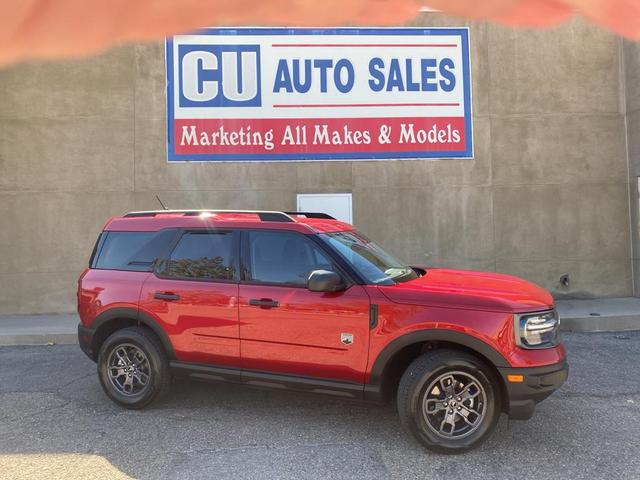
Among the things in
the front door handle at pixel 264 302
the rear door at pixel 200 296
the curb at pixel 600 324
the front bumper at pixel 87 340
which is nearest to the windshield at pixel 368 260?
the front door handle at pixel 264 302

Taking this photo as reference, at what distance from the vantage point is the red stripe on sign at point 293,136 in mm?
9273

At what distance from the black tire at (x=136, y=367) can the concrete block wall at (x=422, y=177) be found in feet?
16.5

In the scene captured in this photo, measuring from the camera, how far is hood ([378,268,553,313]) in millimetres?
3545

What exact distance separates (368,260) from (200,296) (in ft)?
4.83

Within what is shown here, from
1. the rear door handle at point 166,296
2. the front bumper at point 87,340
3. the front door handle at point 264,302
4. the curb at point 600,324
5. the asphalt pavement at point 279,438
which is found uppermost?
the rear door handle at point 166,296

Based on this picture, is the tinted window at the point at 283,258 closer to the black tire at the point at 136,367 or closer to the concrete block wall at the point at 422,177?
the black tire at the point at 136,367

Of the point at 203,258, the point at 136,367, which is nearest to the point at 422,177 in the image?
the point at 203,258

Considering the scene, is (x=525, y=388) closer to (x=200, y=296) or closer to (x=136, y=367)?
(x=200, y=296)

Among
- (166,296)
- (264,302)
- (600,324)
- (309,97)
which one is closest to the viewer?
(264,302)

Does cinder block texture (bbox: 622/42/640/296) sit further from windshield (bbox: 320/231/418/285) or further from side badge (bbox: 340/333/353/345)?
side badge (bbox: 340/333/353/345)

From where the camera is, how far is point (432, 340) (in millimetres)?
3631

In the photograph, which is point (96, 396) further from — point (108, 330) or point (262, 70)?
point (262, 70)

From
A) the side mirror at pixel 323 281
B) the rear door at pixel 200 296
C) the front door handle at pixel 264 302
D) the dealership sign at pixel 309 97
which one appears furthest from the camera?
the dealership sign at pixel 309 97

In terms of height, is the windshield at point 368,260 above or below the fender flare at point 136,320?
above
